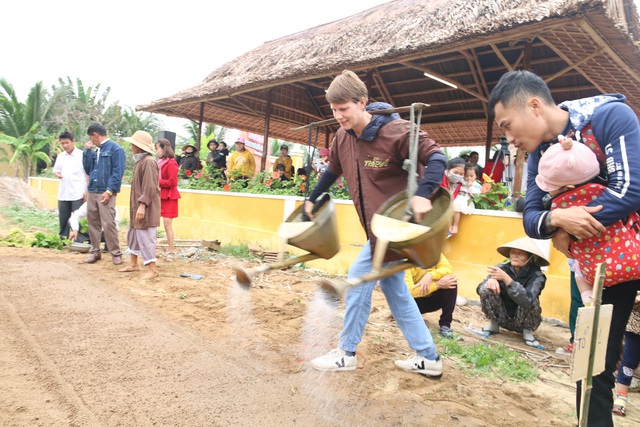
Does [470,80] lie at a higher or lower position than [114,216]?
higher

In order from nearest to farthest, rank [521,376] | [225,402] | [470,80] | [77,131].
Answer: [225,402] < [521,376] < [470,80] < [77,131]

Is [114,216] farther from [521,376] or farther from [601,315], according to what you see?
[601,315]

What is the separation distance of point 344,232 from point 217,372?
3.85m

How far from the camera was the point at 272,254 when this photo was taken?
22.8 ft

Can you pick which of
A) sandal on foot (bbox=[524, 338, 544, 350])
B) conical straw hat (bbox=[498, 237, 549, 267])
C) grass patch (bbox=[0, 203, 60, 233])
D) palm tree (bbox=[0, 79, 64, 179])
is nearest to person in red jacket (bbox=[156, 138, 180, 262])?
grass patch (bbox=[0, 203, 60, 233])

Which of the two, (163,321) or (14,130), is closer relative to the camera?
(163,321)

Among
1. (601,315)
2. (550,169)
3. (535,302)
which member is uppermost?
(550,169)

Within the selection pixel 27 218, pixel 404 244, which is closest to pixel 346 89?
pixel 404 244

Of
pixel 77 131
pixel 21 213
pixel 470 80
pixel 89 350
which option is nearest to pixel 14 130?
pixel 77 131

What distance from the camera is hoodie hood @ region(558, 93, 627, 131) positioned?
169cm

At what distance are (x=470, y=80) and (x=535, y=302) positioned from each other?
6223 mm

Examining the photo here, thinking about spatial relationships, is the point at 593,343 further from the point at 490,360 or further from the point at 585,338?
the point at 490,360

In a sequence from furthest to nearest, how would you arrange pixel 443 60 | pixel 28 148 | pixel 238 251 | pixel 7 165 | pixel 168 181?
pixel 7 165
pixel 28 148
pixel 443 60
pixel 238 251
pixel 168 181

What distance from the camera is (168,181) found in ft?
21.6
